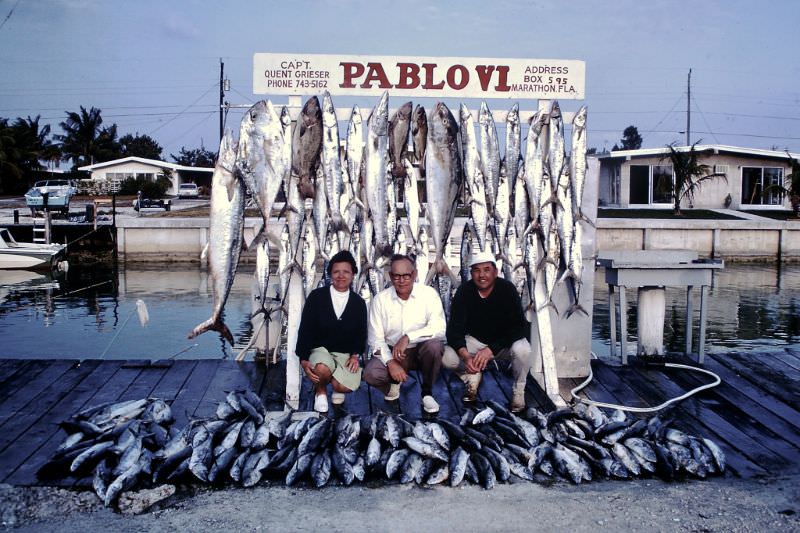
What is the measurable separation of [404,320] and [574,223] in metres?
1.68

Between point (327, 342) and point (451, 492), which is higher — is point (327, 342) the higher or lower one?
the higher one

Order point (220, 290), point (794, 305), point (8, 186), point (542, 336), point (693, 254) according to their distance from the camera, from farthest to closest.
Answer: point (8, 186) < point (794, 305) < point (693, 254) < point (542, 336) < point (220, 290)

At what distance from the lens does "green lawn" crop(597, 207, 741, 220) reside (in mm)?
32000

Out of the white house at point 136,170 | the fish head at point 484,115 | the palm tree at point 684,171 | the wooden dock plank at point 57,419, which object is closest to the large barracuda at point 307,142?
the fish head at point 484,115

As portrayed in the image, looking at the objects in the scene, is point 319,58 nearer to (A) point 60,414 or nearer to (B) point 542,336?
(B) point 542,336

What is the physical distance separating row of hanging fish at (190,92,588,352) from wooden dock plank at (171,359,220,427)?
2.20 ft

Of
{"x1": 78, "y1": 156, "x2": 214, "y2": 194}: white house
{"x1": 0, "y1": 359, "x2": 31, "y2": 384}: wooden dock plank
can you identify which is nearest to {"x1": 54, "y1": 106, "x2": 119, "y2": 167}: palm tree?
{"x1": 78, "y1": 156, "x2": 214, "y2": 194}: white house

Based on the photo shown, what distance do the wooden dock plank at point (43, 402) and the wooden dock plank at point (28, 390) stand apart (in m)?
0.05

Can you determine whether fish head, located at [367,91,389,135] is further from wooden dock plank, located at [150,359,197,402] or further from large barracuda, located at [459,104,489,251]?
wooden dock plank, located at [150,359,197,402]

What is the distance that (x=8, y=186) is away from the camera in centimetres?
5497

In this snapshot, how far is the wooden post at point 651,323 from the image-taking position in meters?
7.44

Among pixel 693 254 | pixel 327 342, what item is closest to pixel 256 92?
pixel 327 342

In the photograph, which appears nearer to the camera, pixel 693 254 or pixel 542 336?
pixel 542 336

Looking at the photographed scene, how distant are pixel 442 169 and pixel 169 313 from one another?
13.6m
